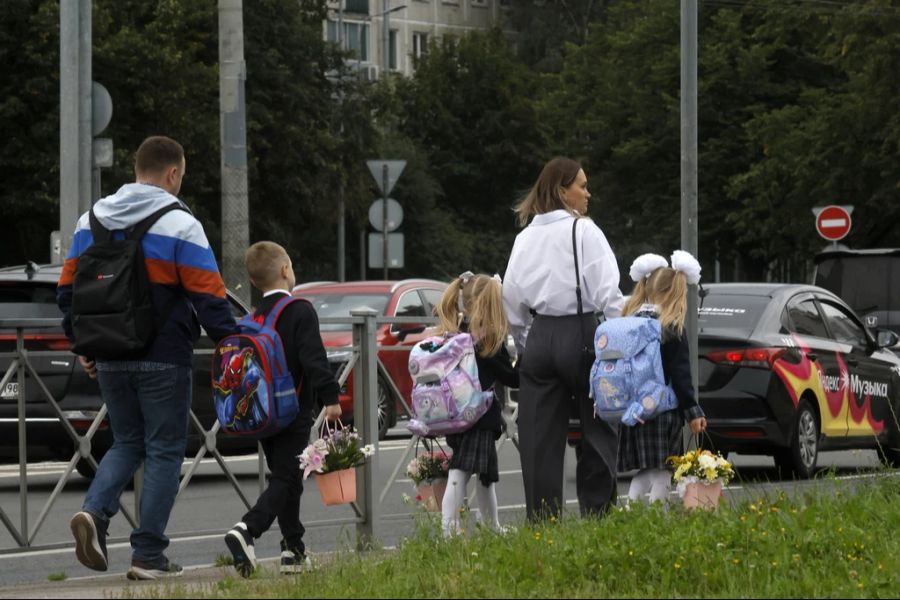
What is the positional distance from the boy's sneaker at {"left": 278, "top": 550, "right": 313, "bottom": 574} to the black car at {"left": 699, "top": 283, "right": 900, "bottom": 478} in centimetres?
686

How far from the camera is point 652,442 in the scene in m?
10.4

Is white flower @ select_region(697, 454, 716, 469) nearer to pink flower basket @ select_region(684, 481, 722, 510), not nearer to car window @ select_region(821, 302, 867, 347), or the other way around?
pink flower basket @ select_region(684, 481, 722, 510)

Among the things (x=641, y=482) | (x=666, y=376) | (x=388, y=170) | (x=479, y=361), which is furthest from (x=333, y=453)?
(x=388, y=170)

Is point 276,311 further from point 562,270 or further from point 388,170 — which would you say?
point 388,170

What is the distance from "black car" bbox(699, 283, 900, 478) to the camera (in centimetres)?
1532

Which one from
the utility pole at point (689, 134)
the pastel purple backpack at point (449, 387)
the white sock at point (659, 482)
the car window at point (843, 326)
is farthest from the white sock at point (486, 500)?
the car window at point (843, 326)

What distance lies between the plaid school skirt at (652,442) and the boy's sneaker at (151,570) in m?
2.75

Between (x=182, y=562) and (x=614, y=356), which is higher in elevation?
(x=614, y=356)

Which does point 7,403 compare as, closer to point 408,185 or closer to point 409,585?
point 409,585

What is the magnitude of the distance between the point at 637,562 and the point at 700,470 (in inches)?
87.1

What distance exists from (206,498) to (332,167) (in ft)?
123

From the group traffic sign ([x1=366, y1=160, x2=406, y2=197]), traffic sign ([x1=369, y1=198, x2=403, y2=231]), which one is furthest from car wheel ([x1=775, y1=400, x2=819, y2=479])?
traffic sign ([x1=369, y1=198, x2=403, y2=231])

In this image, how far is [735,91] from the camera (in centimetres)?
5178

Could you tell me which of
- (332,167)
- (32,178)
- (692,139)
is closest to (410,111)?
(332,167)
